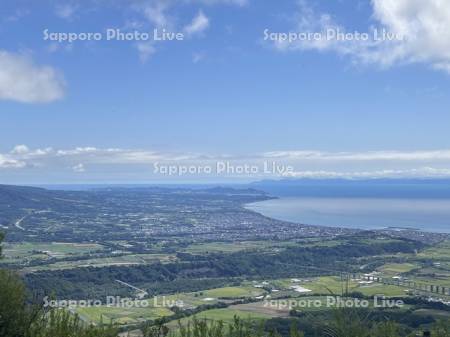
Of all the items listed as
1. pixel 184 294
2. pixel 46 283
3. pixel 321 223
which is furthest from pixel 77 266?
pixel 321 223

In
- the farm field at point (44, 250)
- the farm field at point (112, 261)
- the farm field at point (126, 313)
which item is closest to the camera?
the farm field at point (126, 313)

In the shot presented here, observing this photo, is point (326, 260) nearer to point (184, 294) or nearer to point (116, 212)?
point (184, 294)

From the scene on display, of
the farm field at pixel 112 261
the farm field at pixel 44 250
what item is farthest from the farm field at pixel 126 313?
the farm field at pixel 44 250

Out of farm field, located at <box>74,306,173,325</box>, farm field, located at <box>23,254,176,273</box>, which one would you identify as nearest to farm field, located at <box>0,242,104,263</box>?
farm field, located at <box>23,254,176,273</box>

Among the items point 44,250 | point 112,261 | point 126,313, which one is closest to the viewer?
point 126,313

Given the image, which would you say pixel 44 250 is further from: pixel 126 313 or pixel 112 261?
pixel 126 313

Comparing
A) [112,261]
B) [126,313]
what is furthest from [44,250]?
[126,313]

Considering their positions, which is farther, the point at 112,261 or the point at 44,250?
the point at 44,250

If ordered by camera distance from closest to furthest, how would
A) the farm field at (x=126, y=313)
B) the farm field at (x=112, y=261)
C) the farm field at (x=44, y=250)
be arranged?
the farm field at (x=126, y=313) < the farm field at (x=112, y=261) < the farm field at (x=44, y=250)

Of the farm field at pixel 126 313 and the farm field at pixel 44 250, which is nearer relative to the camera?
the farm field at pixel 126 313

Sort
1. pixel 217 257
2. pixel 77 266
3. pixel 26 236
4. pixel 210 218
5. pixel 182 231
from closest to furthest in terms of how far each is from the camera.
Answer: pixel 77 266 < pixel 217 257 < pixel 26 236 < pixel 182 231 < pixel 210 218

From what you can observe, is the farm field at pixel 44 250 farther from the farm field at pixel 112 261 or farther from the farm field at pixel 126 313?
the farm field at pixel 126 313
